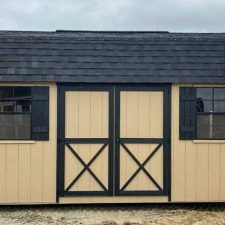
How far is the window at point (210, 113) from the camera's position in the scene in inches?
309

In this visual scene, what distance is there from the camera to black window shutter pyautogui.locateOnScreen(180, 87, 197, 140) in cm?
785

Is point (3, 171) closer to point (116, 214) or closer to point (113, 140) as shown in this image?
point (113, 140)

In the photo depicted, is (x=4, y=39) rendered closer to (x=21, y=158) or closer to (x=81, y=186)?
(x=21, y=158)

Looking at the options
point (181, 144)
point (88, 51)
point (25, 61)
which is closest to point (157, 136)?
point (181, 144)

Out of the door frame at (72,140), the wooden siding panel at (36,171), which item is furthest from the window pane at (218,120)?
the wooden siding panel at (36,171)

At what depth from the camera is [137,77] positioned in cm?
780

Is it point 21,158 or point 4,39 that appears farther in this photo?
point 4,39

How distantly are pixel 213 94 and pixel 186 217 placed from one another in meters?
2.38

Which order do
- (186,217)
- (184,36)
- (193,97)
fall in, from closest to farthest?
(186,217), (193,97), (184,36)

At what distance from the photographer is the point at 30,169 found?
304 inches

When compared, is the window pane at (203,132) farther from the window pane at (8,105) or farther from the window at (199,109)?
the window pane at (8,105)

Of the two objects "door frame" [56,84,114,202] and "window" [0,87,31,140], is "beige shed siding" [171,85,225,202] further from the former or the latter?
"window" [0,87,31,140]

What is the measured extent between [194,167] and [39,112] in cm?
316

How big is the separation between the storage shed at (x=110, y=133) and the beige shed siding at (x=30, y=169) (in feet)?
0.06
